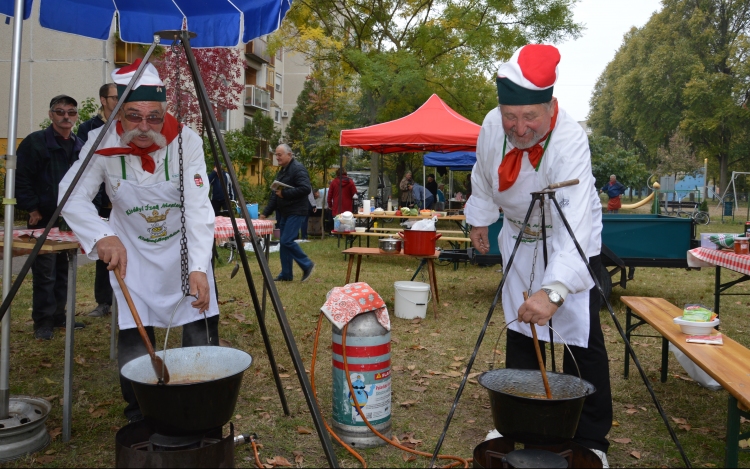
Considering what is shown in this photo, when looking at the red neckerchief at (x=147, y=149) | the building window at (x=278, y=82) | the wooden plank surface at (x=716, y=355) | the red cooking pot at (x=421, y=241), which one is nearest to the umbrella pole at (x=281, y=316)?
the red neckerchief at (x=147, y=149)

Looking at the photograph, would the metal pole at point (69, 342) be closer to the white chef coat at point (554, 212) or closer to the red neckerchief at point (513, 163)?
the white chef coat at point (554, 212)

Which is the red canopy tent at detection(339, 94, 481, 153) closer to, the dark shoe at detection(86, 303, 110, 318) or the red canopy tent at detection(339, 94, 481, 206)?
the red canopy tent at detection(339, 94, 481, 206)

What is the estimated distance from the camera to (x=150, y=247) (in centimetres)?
321

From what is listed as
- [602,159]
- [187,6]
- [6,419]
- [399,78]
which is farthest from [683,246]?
[602,159]

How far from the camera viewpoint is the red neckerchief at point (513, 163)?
2754mm

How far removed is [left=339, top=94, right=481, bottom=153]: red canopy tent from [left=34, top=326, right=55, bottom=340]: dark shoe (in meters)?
6.68

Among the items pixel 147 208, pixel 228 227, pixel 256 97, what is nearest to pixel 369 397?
pixel 147 208

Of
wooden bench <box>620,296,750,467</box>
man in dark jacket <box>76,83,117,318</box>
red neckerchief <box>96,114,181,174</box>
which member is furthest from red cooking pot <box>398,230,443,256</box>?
red neckerchief <box>96,114,181,174</box>

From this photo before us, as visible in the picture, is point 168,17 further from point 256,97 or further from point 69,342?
point 256,97

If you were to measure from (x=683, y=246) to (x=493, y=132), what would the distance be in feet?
16.7

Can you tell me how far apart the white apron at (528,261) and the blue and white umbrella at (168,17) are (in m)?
1.98

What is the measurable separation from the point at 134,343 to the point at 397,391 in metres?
1.81

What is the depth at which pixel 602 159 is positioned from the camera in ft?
117

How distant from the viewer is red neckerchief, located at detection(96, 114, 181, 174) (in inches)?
119
